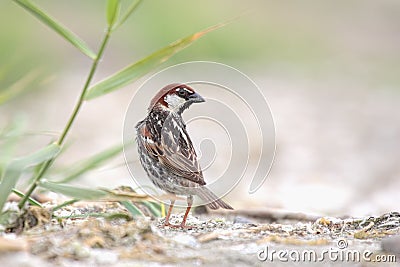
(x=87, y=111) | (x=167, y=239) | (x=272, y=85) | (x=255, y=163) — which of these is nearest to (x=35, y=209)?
(x=167, y=239)

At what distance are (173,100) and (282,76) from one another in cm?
1226

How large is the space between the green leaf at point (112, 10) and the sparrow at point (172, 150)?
0.79 m

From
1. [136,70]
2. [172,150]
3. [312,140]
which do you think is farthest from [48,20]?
[312,140]

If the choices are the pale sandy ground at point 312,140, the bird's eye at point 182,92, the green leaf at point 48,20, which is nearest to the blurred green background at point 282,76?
the pale sandy ground at point 312,140

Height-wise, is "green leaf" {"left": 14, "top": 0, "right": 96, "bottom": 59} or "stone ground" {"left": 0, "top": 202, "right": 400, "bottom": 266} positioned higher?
"green leaf" {"left": 14, "top": 0, "right": 96, "bottom": 59}

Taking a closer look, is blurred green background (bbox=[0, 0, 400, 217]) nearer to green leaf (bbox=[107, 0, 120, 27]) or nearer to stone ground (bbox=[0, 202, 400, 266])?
green leaf (bbox=[107, 0, 120, 27])

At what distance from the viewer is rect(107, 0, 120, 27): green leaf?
3510 millimetres

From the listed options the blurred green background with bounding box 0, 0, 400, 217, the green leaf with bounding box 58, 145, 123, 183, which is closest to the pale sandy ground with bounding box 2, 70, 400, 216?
the blurred green background with bounding box 0, 0, 400, 217

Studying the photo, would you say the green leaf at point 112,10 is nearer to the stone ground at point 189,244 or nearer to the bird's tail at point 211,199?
the stone ground at point 189,244

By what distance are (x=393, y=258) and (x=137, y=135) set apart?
157 centimetres

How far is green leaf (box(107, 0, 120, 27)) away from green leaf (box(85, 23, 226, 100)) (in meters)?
0.23

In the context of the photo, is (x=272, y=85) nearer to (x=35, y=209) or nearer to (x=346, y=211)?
(x=346, y=211)

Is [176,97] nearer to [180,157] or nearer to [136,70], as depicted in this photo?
[180,157]

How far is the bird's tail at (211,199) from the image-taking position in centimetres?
393
